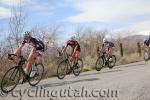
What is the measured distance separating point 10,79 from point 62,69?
4.19 meters

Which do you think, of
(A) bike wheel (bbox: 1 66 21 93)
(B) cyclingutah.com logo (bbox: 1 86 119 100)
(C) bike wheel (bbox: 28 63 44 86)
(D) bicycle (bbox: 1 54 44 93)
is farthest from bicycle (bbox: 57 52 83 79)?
(B) cyclingutah.com logo (bbox: 1 86 119 100)

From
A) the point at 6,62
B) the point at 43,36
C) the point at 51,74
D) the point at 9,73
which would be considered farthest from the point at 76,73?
the point at 43,36

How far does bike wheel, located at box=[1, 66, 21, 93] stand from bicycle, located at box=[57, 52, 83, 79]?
11.5ft

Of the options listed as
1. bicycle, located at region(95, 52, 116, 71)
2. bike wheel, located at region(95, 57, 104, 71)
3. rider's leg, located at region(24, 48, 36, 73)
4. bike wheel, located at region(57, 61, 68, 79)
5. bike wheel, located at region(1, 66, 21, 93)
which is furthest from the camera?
bicycle, located at region(95, 52, 116, 71)

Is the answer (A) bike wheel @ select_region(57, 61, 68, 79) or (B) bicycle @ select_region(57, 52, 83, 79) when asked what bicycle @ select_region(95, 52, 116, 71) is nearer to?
(B) bicycle @ select_region(57, 52, 83, 79)

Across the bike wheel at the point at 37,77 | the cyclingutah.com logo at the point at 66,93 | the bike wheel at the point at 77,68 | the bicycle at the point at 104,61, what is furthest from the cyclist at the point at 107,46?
the cyclingutah.com logo at the point at 66,93

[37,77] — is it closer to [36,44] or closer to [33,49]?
[33,49]

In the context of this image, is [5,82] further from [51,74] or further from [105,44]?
[105,44]

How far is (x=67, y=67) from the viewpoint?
1572cm

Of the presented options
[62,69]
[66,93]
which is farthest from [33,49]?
[66,93]

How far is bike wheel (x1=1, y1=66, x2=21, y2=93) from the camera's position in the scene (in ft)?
36.9

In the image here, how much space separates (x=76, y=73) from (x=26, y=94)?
20.0 feet

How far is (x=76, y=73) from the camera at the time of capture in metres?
16.3

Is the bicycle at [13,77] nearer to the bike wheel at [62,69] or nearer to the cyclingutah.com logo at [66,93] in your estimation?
the cyclingutah.com logo at [66,93]
